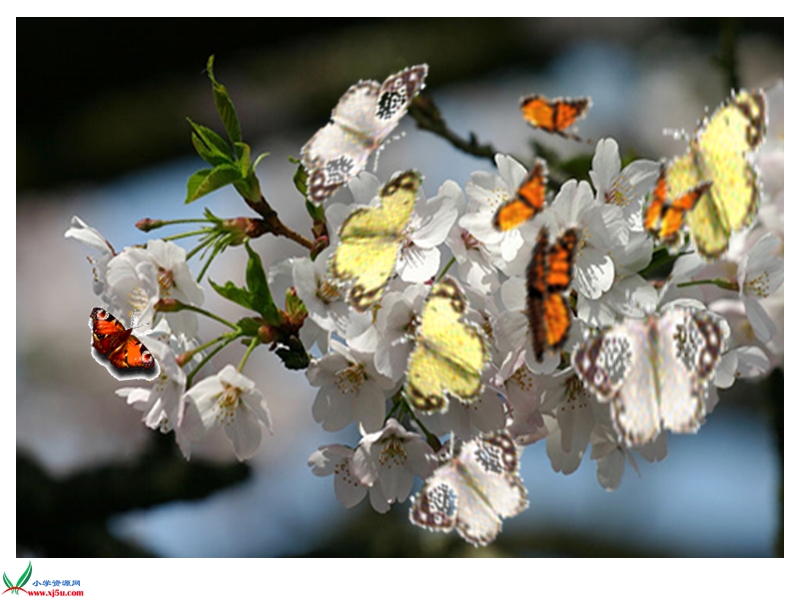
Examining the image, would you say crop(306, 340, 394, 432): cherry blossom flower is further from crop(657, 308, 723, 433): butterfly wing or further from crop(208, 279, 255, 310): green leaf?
crop(657, 308, 723, 433): butterfly wing

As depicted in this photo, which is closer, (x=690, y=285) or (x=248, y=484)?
(x=690, y=285)

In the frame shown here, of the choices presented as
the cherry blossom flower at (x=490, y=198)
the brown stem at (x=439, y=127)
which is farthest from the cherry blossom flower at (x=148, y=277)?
the brown stem at (x=439, y=127)

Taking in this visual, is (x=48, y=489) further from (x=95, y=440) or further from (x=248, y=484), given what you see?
(x=248, y=484)

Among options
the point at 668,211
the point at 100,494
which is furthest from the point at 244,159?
the point at 100,494

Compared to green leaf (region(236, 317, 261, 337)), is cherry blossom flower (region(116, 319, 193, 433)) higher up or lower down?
lower down

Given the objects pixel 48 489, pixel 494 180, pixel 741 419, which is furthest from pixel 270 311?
pixel 741 419
